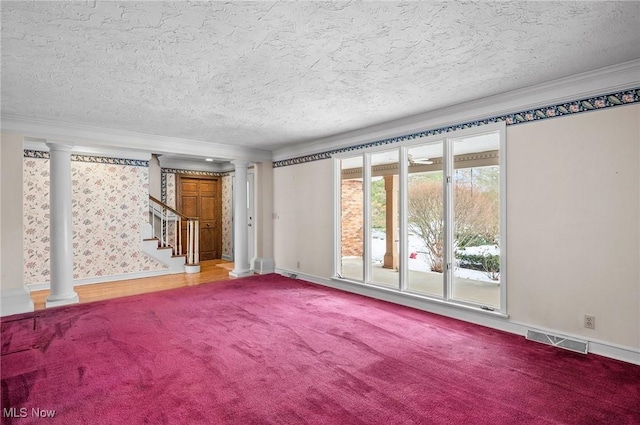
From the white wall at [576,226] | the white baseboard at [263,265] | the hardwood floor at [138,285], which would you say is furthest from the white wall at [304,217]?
the white wall at [576,226]

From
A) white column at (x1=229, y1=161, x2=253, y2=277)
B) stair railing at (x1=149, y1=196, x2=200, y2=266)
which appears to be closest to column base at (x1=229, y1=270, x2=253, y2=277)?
white column at (x1=229, y1=161, x2=253, y2=277)

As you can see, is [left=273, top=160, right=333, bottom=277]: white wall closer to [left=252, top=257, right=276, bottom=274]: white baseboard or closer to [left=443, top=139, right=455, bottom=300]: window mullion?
[left=252, top=257, right=276, bottom=274]: white baseboard

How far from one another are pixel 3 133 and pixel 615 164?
6522mm

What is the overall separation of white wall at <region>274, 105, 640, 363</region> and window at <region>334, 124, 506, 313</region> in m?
0.18

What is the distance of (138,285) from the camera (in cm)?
597

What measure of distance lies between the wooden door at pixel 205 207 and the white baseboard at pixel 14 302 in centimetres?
407

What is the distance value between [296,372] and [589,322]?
2.62 meters

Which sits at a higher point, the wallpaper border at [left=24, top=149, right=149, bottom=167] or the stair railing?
the wallpaper border at [left=24, top=149, right=149, bottom=167]

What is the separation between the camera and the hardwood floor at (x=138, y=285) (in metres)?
5.22

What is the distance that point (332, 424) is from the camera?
2.05 meters

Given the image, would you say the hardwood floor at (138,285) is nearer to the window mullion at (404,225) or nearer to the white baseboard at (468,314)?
the white baseboard at (468,314)

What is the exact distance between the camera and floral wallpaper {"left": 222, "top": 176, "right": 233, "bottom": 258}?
886 cm

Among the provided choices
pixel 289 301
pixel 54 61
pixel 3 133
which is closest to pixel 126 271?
pixel 3 133

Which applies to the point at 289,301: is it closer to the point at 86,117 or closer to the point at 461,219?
the point at 461,219
